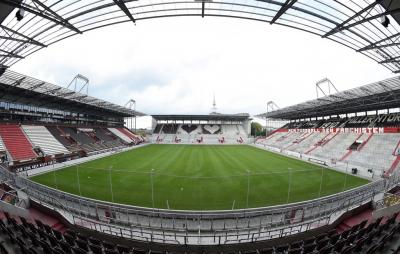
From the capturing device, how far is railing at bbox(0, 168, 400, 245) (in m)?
9.94

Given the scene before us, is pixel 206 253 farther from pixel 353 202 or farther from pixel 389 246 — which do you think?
pixel 353 202

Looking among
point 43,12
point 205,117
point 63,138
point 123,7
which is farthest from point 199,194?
point 205,117

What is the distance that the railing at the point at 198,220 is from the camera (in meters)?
9.94

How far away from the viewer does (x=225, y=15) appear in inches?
530

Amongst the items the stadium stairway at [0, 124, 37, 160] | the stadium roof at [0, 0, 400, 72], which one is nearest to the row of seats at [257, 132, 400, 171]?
the stadium roof at [0, 0, 400, 72]

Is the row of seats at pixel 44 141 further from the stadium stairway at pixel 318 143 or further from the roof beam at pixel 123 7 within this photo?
the stadium stairway at pixel 318 143

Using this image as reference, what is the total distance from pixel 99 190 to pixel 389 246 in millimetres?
17052

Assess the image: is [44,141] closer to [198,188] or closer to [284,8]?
[198,188]

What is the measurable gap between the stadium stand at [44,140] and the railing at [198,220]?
22234 millimetres

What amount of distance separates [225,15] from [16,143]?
104ft

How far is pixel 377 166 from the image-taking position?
26.0m

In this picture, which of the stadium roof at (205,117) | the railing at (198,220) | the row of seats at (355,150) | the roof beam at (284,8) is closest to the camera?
the railing at (198,220)

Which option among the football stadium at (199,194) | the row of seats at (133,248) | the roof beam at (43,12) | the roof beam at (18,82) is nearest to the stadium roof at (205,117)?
the football stadium at (199,194)

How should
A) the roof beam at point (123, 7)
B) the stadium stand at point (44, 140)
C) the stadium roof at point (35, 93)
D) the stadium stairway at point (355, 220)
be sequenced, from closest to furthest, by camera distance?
the roof beam at point (123, 7), the stadium stairway at point (355, 220), the stadium roof at point (35, 93), the stadium stand at point (44, 140)
